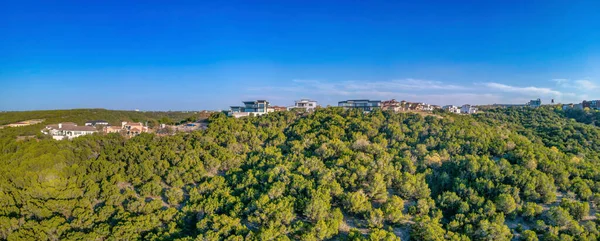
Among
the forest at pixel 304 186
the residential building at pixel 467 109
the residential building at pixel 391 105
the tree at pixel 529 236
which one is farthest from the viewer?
the residential building at pixel 467 109

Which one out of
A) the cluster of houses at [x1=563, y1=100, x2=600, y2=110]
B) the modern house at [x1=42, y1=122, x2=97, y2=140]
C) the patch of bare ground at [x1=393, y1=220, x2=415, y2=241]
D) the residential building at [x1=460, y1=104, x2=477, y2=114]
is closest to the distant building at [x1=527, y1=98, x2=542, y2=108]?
the cluster of houses at [x1=563, y1=100, x2=600, y2=110]

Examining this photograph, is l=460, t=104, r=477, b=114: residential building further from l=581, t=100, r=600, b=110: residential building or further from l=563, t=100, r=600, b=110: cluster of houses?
l=581, t=100, r=600, b=110: residential building

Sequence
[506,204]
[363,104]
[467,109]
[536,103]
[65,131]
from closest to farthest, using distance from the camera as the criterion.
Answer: [506,204], [65,131], [363,104], [467,109], [536,103]

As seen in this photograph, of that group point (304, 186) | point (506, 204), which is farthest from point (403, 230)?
point (506, 204)

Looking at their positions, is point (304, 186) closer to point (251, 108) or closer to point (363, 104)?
point (251, 108)

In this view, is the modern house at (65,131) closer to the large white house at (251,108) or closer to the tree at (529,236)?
the large white house at (251,108)

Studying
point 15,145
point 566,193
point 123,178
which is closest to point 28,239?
point 123,178

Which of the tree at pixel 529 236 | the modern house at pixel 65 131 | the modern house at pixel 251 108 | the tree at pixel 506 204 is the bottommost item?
the tree at pixel 529 236

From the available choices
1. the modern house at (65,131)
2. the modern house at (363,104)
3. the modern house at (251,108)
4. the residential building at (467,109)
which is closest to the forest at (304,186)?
the modern house at (65,131)
